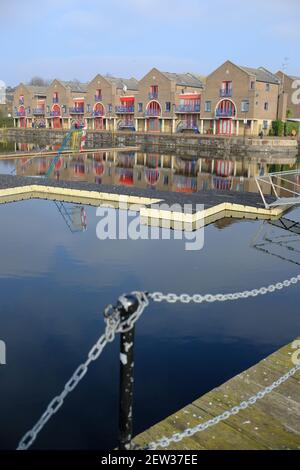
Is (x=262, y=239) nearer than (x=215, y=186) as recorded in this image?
Yes

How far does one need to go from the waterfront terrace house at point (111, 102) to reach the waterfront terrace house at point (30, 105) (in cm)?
1731

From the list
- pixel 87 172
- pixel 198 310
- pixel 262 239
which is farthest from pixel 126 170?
pixel 198 310

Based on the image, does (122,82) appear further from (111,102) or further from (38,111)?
(38,111)

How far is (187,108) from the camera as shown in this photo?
73562mm

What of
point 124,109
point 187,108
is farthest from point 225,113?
point 124,109

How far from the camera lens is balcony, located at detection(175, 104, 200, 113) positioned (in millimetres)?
72562

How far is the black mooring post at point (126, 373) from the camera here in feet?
12.3

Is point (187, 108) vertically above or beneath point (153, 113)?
above

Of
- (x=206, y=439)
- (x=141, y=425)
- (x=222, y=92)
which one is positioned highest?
(x=222, y=92)

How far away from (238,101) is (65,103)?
1641 inches

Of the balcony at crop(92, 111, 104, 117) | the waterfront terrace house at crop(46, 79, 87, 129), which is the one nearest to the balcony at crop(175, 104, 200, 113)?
the balcony at crop(92, 111, 104, 117)

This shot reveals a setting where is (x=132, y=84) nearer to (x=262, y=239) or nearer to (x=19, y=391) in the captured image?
(x=262, y=239)
